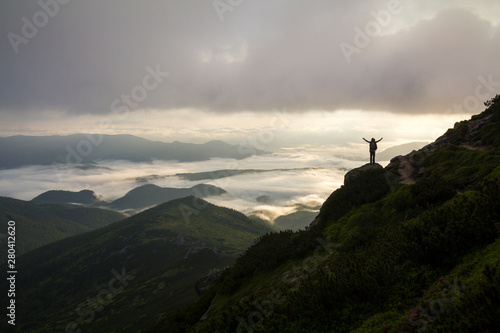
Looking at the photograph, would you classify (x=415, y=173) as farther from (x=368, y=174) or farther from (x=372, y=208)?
(x=372, y=208)

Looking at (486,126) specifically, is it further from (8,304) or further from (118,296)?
(8,304)

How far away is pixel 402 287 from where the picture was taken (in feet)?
26.3

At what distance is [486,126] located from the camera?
23.0 m

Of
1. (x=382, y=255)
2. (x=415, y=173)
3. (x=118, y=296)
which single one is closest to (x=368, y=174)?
(x=415, y=173)

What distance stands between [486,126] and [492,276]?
2384 centimetres

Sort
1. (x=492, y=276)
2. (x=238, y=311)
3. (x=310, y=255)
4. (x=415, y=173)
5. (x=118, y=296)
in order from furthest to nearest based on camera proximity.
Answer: (x=118, y=296)
(x=415, y=173)
(x=310, y=255)
(x=238, y=311)
(x=492, y=276)

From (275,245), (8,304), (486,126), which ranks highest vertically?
(486,126)

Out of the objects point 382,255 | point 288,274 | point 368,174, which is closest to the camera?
point 382,255

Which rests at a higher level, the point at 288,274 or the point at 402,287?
the point at 402,287

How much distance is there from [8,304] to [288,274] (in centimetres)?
27185

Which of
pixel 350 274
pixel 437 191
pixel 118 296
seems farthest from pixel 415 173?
pixel 118 296

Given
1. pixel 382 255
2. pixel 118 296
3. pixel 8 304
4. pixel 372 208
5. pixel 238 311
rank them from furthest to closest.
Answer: pixel 8 304
pixel 118 296
pixel 372 208
pixel 238 311
pixel 382 255

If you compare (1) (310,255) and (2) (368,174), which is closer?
(1) (310,255)

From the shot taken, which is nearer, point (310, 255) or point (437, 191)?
point (437, 191)
